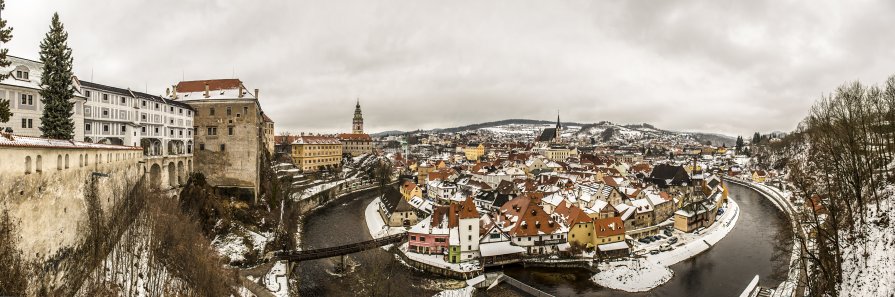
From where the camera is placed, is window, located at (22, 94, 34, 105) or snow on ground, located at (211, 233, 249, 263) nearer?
window, located at (22, 94, 34, 105)

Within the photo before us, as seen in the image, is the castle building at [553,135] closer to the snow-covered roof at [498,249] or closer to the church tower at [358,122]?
the church tower at [358,122]

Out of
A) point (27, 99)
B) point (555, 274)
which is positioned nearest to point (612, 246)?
point (555, 274)

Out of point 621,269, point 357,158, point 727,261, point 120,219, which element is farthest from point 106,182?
point 357,158

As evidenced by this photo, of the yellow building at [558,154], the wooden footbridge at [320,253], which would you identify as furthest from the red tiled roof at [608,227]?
the yellow building at [558,154]

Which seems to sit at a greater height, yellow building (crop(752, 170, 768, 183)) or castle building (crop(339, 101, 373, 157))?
castle building (crop(339, 101, 373, 157))

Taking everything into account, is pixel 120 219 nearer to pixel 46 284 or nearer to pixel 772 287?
pixel 46 284

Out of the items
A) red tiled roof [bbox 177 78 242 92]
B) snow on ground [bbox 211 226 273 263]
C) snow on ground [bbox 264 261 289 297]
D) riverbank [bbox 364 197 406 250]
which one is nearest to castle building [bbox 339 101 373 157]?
riverbank [bbox 364 197 406 250]

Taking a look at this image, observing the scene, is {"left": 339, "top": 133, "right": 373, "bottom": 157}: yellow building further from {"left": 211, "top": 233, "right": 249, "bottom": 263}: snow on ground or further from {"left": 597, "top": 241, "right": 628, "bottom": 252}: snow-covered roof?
{"left": 597, "top": 241, "right": 628, "bottom": 252}: snow-covered roof
